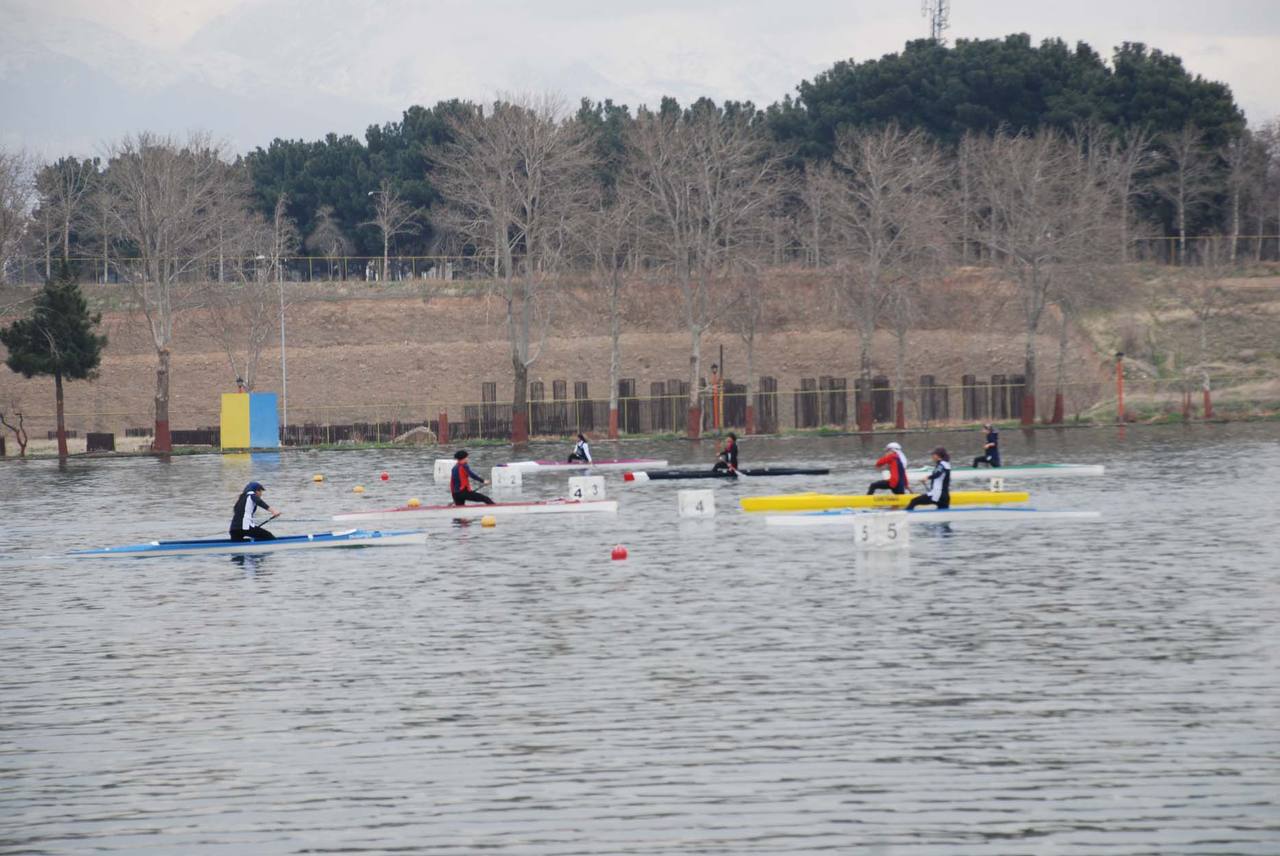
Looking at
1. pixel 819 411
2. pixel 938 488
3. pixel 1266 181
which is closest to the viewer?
pixel 938 488

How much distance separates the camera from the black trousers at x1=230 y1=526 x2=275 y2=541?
35.0m

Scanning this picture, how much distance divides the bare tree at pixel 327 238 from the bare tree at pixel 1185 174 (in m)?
62.0

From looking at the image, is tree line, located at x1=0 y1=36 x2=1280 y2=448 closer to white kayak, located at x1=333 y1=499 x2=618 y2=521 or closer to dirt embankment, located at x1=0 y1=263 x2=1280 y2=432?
dirt embankment, located at x1=0 y1=263 x2=1280 y2=432

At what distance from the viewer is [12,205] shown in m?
96.3

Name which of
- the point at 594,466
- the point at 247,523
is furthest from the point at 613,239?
the point at 247,523

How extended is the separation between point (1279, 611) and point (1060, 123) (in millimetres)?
92941

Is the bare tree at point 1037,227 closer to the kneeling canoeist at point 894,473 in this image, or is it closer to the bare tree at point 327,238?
the kneeling canoeist at point 894,473

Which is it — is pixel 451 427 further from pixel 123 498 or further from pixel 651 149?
pixel 123 498

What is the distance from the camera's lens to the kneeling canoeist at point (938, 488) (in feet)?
121

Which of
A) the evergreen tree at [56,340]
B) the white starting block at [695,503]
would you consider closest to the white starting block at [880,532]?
the white starting block at [695,503]

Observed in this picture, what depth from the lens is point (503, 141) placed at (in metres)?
80.4

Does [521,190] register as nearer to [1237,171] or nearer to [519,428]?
[519,428]

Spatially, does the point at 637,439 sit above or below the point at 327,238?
below

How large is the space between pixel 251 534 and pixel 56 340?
155 feet
